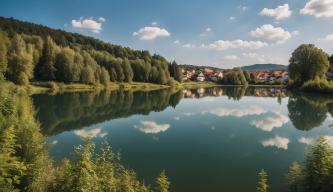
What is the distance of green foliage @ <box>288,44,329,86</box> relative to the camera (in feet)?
274

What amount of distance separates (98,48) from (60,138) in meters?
174

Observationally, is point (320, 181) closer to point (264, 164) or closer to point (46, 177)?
point (264, 164)

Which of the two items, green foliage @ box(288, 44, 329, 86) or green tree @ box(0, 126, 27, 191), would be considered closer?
green tree @ box(0, 126, 27, 191)

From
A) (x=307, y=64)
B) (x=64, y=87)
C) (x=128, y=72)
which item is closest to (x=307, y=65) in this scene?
(x=307, y=64)

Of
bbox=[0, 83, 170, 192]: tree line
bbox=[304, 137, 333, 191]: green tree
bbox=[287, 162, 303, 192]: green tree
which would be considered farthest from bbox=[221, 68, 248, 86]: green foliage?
bbox=[0, 83, 170, 192]: tree line

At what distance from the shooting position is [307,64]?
85562 millimetres

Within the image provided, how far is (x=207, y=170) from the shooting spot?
15.9 meters

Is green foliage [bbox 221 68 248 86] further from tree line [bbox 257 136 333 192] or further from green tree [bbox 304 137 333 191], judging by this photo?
green tree [bbox 304 137 333 191]

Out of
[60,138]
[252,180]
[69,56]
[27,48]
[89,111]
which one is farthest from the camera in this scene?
[69,56]

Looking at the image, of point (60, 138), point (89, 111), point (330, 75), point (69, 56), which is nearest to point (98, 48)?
point (69, 56)

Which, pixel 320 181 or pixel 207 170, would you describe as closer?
pixel 320 181

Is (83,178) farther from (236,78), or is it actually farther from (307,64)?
(236,78)

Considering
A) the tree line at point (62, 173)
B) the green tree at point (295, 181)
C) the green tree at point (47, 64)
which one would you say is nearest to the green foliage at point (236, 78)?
the green tree at point (47, 64)

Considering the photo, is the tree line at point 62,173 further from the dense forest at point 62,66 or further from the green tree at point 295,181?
the green tree at point 295,181
